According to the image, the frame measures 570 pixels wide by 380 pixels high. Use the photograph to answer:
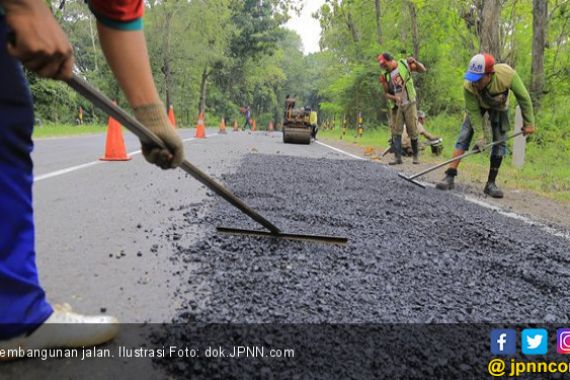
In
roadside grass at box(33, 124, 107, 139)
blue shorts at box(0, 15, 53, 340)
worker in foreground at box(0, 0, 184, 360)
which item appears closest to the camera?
worker in foreground at box(0, 0, 184, 360)

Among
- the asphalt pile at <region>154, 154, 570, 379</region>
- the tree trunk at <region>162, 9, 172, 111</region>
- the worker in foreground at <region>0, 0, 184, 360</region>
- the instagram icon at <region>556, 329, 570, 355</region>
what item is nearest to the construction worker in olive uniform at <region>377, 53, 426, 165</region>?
the asphalt pile at <region>154, 154, 570, 379</region>

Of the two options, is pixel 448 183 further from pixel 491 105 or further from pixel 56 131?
pixel 56 131

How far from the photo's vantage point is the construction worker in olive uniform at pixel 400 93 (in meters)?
9.16

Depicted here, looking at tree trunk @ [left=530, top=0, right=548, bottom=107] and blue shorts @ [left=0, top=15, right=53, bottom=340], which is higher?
tree trunk @ [left=530, top=0, right=548, bottom=107]

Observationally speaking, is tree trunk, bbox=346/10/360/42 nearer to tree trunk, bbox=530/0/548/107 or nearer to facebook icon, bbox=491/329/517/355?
tree trunk, bbox=530/0/548/107

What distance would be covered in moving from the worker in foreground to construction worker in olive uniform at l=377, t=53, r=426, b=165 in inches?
315

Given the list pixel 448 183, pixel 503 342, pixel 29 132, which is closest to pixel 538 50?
pixel 448 183

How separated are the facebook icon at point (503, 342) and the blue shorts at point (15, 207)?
1649 mm

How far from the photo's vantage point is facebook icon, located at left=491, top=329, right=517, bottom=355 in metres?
1.67

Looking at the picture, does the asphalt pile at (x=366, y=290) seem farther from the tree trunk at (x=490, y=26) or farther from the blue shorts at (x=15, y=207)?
the tree trunk at (x=490, y=26)

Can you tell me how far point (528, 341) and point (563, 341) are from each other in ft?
0.49

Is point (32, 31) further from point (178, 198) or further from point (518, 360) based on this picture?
point (178, 198)

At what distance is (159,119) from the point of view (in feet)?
5.85

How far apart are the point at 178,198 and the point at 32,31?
3.09 meters
